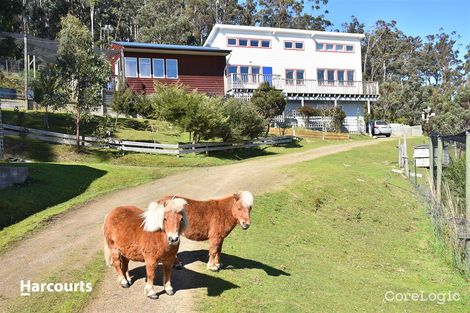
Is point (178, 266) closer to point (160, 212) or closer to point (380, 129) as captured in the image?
point (160, 212)

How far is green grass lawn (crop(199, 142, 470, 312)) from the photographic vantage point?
29.2 ft

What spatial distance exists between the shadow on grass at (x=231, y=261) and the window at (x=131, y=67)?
37517mm

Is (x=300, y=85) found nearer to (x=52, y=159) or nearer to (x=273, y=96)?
(x=273, y=96)

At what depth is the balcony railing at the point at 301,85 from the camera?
4875cm

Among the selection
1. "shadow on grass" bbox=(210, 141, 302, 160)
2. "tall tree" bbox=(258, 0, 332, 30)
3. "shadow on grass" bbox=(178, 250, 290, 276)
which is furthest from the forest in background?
"shadow on grass" bbox=(178, 250, 290, 276)

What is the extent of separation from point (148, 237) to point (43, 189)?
39.4ft

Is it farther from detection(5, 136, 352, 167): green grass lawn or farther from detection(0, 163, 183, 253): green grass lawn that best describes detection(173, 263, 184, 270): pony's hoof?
detection(5, 136, 352, 167): green grass lawn

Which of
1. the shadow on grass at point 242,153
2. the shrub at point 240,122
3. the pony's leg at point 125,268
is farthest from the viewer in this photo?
the shrub at point 240,122

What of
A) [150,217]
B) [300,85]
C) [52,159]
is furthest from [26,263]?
[300,85]

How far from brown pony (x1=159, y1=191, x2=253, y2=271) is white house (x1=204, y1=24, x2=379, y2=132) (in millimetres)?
40208

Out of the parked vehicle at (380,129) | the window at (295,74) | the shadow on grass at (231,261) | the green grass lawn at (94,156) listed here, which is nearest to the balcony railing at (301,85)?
the window at (295,74)

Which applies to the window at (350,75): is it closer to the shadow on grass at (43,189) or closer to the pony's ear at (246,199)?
the shadow on grass at (43,189)

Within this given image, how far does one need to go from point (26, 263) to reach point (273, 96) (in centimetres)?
3272

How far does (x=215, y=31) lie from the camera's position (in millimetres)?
52906
